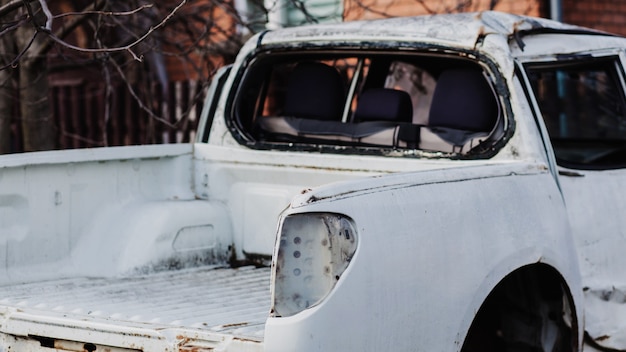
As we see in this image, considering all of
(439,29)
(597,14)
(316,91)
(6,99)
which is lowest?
(6,99)

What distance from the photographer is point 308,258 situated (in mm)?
3367

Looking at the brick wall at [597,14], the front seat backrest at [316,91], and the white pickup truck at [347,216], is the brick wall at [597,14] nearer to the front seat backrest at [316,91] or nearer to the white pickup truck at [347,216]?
the white pickup truck at [347,216]

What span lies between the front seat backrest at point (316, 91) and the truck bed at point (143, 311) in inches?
42.8

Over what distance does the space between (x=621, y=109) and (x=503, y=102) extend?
0.90m

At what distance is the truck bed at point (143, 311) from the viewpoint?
351 cm

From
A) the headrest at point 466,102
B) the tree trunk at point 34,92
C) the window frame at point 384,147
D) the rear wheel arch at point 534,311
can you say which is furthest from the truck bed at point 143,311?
the tree trunk at point 34,92

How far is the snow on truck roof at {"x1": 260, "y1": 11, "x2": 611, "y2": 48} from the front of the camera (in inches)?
186

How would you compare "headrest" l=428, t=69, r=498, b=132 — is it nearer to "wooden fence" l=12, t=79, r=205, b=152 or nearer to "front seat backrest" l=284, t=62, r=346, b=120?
"front seat backrest" l=284, t=62, r=346, b=120

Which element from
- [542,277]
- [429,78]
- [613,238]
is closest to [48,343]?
[542,277]

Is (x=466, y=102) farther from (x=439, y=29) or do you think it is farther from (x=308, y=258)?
(x=308, y=258)

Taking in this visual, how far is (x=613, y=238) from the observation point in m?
4.37

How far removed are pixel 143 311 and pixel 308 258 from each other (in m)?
0.85

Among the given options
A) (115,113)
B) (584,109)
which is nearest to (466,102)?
(584,109)

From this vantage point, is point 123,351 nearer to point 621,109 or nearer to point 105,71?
point 621,109
